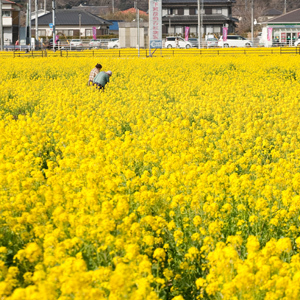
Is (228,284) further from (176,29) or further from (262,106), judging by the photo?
(176,29)

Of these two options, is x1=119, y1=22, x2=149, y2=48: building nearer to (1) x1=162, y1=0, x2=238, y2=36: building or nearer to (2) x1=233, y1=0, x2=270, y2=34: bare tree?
(1) x1=162, y1=0, x2=238, y2=36: building

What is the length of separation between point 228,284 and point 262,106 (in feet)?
26.4

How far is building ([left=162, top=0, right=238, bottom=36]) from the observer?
69.8m

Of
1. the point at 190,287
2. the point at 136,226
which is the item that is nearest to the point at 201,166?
the point at 190,287

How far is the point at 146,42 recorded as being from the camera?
46.0 metres

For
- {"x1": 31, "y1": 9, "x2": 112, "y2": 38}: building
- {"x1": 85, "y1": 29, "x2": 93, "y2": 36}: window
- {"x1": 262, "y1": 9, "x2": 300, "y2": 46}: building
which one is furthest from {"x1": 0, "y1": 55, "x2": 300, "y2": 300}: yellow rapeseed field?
{"x1": 85, "y1": 29, "x2": 93, "y2": 36}: window

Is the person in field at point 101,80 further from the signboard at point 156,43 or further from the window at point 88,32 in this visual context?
the window at point 88,32

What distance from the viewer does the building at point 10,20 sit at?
6456 centimetres

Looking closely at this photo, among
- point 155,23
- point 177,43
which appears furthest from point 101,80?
point 177,43

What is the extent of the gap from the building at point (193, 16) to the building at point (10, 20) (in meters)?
→ 17.8

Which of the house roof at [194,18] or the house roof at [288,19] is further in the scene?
the house roof at [194,18]

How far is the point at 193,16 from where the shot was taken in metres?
70.6

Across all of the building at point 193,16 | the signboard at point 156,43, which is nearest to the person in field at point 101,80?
the signboard at point 156,43

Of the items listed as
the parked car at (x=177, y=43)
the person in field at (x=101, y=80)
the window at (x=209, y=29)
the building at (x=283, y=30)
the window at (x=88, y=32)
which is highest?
the window at (x=88, y=32)
